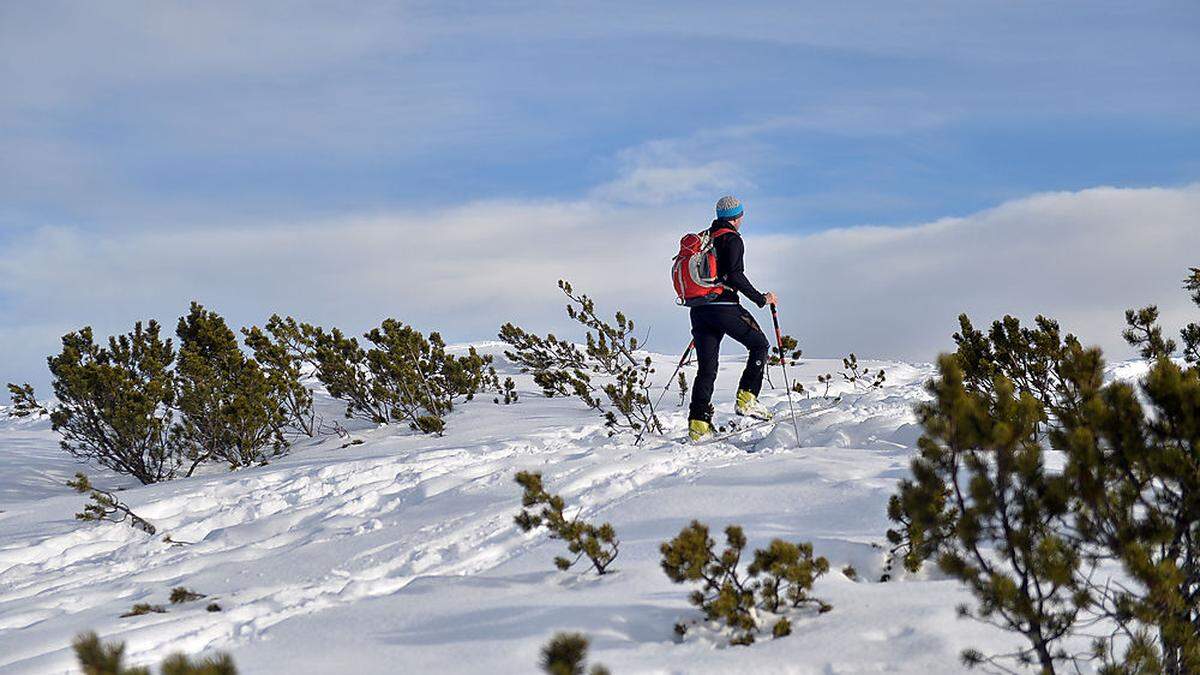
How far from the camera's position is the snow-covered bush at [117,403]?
415 inches

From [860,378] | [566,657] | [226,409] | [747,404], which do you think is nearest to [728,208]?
[747,404]

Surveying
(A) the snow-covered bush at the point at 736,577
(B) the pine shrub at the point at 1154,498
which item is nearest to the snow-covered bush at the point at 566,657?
(A) the snow-covered bush at the point at 736,577

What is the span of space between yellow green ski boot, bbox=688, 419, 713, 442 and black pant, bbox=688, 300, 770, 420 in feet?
0.19

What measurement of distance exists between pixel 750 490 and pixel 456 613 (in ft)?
7.51

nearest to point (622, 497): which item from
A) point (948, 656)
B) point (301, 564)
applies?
point (301, 564)

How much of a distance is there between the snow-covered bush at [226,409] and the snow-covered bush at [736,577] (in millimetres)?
8857

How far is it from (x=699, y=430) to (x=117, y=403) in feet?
24.0

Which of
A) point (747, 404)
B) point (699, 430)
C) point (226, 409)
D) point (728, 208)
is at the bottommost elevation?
point (699, 430)

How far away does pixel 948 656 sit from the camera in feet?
9.48

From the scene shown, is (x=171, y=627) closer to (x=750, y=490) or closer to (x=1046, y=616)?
(x=750, y=490)

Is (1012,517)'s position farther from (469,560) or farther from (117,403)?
(117,403)

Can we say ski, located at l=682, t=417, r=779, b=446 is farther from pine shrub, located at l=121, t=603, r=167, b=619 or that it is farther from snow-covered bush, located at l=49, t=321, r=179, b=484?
snow-covered bush, located at l=49, t=321, r=179, b=484

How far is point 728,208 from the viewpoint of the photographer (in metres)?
7.99

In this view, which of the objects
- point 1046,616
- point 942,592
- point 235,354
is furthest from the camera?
point 235,354
